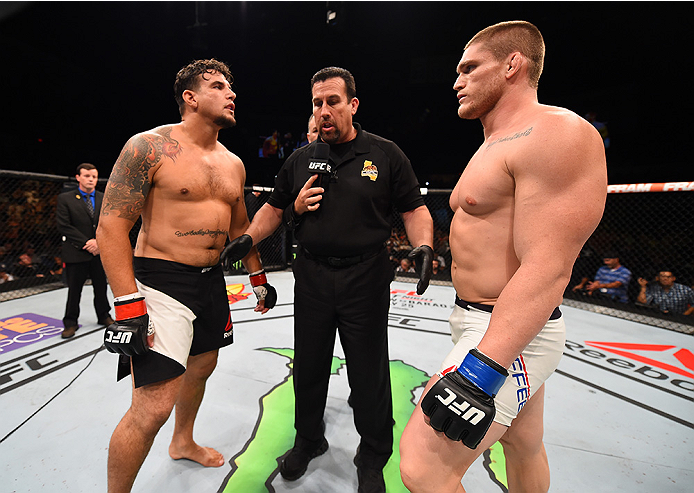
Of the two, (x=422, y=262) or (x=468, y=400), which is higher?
(x=422, y=262)

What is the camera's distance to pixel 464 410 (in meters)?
0.73

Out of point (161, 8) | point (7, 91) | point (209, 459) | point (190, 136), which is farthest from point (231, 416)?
point (7, 91)

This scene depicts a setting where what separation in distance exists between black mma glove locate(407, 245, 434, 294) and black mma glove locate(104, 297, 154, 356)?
42.8 inches

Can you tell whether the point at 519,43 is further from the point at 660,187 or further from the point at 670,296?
the point at 670,296

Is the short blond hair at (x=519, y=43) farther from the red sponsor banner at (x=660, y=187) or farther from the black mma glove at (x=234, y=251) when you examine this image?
the red sponsor banner at (x=660, y=187)

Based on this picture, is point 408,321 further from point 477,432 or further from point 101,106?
point 101,106

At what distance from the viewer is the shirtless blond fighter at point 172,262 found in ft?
3.87

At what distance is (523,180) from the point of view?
80 centimetres

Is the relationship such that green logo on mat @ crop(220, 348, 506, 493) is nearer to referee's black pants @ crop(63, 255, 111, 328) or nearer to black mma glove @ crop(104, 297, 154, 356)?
black mma glove @ crop(104, 297, 154, 356)

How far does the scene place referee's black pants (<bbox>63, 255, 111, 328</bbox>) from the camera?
303 centimetres

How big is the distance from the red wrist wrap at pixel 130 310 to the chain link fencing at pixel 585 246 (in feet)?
8.73

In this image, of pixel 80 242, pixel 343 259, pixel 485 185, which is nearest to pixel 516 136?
pixel 485 185

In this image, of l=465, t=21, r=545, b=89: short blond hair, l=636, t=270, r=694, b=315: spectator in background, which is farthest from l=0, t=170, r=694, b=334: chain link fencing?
l=465, t=21, r=545, b=89: short blond hair

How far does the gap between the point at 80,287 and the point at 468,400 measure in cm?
379
